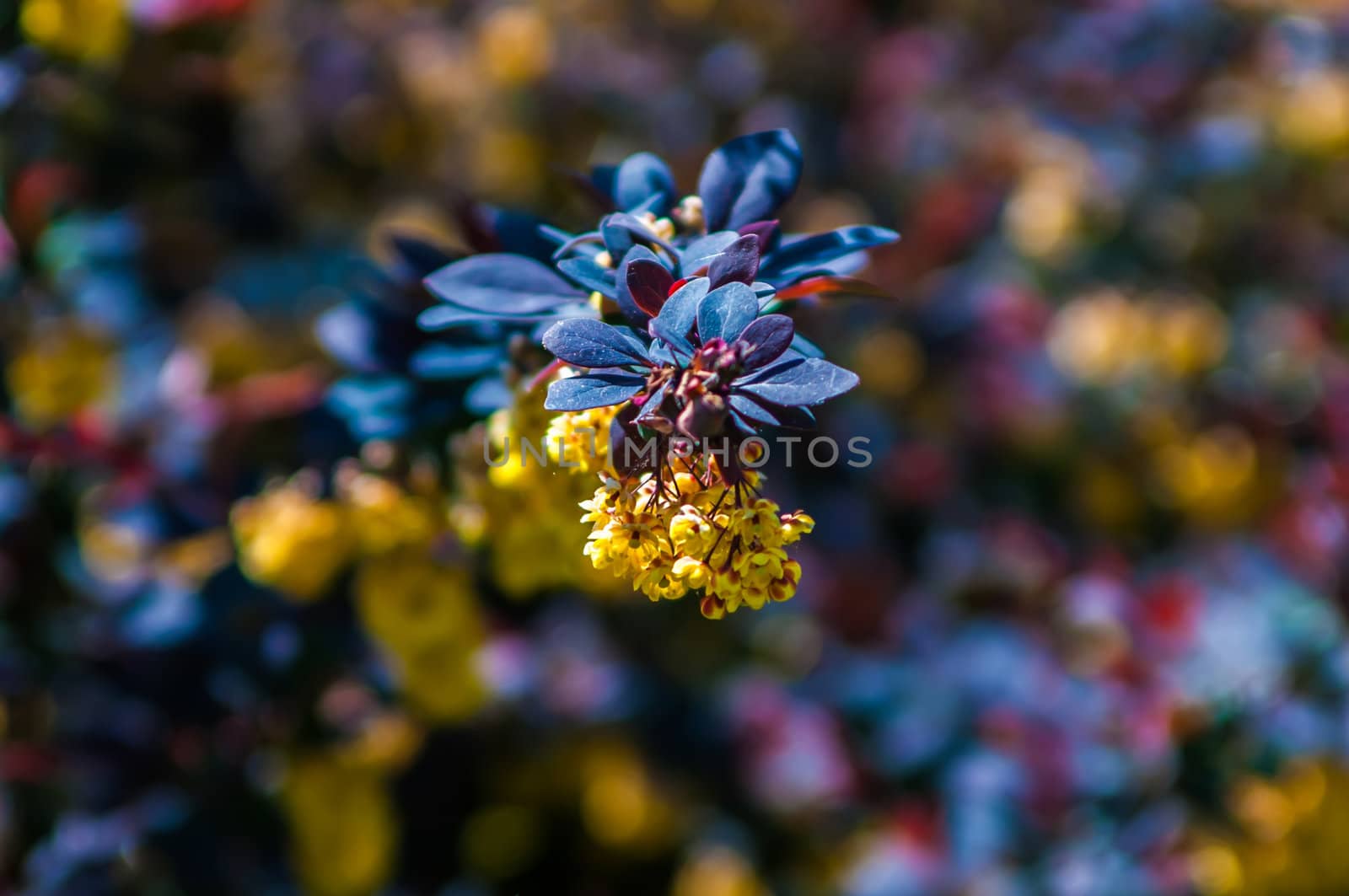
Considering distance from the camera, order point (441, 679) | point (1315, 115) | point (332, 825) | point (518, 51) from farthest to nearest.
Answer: point (1315, 115) < point (518, 51) < point (332, 825) < point (441, 679)

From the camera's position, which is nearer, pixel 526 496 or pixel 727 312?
pixel 727 312

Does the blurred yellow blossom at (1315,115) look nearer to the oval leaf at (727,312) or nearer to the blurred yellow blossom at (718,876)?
the blurred yellow blossom at (718,876)

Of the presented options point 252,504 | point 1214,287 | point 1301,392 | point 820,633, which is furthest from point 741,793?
point 1214,287

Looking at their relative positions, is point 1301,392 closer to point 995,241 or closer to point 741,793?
point 995,241

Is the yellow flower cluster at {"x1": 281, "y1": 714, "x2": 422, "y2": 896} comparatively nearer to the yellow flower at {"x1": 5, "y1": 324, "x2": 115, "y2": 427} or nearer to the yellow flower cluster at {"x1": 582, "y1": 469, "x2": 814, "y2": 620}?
the yellow flower at {"x1": 5, "y1": 324, "x2": 115, "y2": 427}

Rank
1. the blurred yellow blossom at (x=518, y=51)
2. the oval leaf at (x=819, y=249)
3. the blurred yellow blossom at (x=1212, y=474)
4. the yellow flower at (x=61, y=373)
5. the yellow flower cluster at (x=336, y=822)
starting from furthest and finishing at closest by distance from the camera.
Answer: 1. the blurred yellow blossom at (x=518, y=51)
2. the blurred yellow blossom at (x=1212, y=474)
3. the yellow flower at (x=61, y=373)
4. the yellow flower cluster at (x=336, y=822)
5. the oval leaf at (x=819, y=249)

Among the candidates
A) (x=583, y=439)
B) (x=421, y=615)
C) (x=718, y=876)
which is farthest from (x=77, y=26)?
(x=718, y=876)

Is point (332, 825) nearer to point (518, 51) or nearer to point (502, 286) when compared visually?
point (502, 286)

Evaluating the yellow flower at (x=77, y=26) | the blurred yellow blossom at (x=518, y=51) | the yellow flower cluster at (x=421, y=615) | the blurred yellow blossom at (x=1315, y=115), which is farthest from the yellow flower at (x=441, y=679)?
the blurred yellow blossom at (x=1315, y=115)
